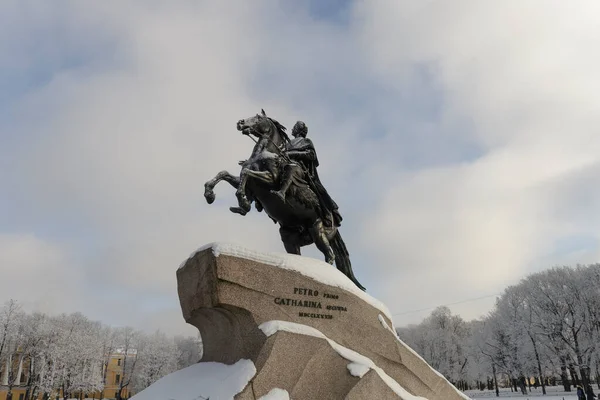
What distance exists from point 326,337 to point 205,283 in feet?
6.52

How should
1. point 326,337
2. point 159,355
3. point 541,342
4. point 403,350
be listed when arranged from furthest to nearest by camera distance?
point 159,355 → point 541,342 → point 403,350 → point 326,337

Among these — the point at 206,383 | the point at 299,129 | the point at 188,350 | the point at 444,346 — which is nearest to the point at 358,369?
the point at 206,383

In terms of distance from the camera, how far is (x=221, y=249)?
586 centimetres

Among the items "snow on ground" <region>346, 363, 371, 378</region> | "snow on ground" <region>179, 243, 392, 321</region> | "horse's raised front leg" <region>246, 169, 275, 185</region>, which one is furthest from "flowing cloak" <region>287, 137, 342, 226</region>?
"snow on ground" <region>346, 363, 371, 378</region>

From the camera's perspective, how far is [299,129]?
33.5 feet

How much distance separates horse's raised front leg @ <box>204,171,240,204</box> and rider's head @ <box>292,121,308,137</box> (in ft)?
8.69

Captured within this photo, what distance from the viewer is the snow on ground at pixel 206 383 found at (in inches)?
208

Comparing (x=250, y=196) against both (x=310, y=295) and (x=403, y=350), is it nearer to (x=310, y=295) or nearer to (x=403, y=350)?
(x=310, y=295)

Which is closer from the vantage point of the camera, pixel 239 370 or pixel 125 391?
pixel 239 370

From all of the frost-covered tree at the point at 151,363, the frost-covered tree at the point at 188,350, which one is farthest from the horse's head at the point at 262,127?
the frost-covered tree at the point at 188,350

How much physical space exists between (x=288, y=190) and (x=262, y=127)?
4.82ft

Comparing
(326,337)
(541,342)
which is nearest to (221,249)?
(326,337)

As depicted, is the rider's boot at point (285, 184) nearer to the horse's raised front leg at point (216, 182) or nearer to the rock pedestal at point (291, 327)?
the horse's raised front leg at point (216, 182)

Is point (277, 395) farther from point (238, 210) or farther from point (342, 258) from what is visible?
point (342, 258)
